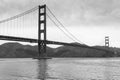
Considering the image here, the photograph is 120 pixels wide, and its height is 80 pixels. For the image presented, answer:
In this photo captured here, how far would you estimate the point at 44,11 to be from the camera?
88.7m

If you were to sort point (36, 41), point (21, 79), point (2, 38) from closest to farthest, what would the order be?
point (21, 79), point (2, 38), point (36, 41)

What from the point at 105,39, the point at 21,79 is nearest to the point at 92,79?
the point at 21,79

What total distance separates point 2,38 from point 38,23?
2216cm

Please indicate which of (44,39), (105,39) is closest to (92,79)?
(44,39)

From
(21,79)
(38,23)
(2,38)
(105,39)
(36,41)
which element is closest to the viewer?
(21,79)

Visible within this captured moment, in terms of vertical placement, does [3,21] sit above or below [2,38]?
above

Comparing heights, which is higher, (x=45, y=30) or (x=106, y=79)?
(x=45, y=30)

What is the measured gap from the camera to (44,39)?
81.1 metres

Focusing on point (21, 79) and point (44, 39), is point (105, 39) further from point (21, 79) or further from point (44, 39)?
point (21, 79)

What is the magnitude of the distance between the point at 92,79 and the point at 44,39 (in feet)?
191

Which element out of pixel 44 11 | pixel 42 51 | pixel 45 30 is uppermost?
pixel 44 11

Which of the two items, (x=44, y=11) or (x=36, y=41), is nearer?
(x=36, y=41)

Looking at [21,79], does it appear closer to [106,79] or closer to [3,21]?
[106,79]

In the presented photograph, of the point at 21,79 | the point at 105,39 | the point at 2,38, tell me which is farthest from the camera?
the point at 105,39
